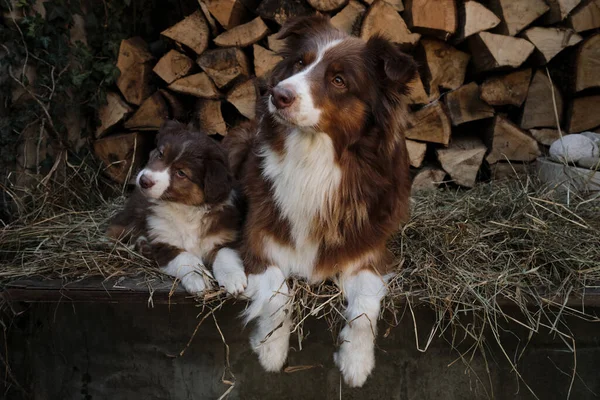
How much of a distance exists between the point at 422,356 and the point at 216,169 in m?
1.47

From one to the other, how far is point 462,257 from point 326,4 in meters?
1.94

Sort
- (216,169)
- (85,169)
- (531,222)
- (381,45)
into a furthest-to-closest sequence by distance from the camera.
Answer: (85,169) → (531,222) → (216,169) → (381,45)

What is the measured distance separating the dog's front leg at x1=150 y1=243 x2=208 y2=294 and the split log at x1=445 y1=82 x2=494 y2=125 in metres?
2.26

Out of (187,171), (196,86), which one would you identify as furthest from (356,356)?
(196,86)

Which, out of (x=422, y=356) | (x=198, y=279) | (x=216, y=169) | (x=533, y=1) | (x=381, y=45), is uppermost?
(x=381, y=45)

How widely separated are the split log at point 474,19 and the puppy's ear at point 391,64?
4.96 ft

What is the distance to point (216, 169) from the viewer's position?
121 inches

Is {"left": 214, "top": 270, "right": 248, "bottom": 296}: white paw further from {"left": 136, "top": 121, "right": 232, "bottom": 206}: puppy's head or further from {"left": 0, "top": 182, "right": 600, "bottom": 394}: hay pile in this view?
{"left": 136, "top": 121, "right": 232, "bottom": 206}: puppy's head

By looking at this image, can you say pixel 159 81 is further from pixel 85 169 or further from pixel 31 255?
pixel 31 255

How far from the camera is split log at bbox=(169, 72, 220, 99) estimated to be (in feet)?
13.3

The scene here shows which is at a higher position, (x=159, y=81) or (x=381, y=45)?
(x=381, y=45)

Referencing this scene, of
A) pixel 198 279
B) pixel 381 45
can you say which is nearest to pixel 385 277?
pixel 198 279

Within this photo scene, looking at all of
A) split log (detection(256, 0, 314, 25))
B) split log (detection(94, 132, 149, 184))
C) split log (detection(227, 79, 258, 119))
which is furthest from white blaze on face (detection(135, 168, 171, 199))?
split log (detection(256, 0, 314, 25))

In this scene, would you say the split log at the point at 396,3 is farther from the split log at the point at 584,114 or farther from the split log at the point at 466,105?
the split log at the point at 584,114
